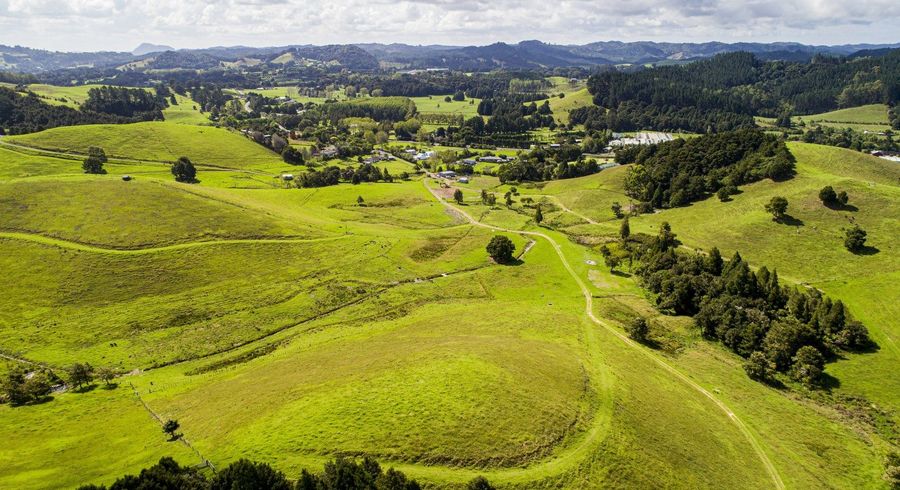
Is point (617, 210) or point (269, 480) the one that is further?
point (617, 210)

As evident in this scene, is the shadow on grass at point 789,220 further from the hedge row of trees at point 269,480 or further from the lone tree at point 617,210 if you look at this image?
the hedge row of trees at point 269,480

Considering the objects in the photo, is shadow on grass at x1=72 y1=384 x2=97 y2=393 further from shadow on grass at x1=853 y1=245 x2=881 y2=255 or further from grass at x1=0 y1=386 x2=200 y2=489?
shadow on grass at x1=853 y1=245 x2=881 y2=255

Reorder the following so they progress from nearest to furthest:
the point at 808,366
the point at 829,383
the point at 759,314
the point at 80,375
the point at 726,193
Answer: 1. the point at 80,375
2. the point at 829,383
3. the point at 808,366
4. the point at 759,314
5. the point at 726,193

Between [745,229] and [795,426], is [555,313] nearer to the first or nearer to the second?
[795,426]

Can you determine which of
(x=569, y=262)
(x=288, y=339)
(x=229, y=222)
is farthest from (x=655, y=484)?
(x=229, y=222)

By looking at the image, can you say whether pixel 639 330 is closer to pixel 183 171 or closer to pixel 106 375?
pixel 106 375

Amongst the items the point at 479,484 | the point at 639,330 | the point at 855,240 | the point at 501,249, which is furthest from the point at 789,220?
the point at 479,484

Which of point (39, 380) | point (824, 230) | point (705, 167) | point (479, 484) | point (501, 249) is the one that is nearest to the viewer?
point (479, 484)
